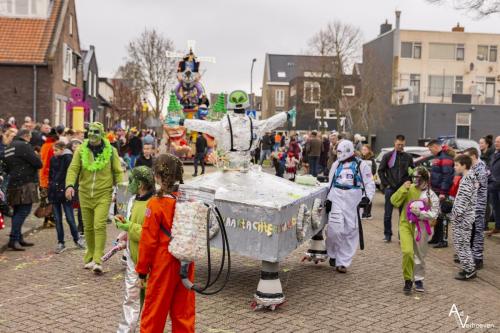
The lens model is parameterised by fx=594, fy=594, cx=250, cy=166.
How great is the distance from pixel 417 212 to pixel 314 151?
47.4 ft

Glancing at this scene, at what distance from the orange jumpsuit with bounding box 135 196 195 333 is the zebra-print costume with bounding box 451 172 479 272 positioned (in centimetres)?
488

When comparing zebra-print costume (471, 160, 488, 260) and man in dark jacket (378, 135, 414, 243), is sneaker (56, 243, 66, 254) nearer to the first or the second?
man in dark jacket (378, 135, 414, 243)

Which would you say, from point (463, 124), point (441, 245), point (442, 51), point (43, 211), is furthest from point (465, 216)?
point (442, 51)

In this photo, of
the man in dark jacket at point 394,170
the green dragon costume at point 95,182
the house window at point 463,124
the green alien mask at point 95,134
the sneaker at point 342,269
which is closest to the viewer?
the green dragon costume at point 95,182

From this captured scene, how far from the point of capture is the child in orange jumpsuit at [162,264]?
453 centimetres

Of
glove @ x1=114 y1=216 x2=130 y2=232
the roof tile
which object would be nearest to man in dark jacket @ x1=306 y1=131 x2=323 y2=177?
the roof tile

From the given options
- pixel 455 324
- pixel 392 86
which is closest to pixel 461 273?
pixel 455 324

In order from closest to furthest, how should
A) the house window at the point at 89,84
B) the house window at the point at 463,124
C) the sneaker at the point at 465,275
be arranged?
1. the sneaker at the point at 465,275
2. the house window at the point at 463,124
3. the house window at the point at 89,84

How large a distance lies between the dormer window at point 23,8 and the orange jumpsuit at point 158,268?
34.6 ft

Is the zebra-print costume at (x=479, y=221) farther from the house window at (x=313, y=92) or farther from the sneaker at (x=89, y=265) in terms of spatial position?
the house window at (x=313, y=92)

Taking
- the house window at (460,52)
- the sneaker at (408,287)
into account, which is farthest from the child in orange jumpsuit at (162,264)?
the house window at (460,52)

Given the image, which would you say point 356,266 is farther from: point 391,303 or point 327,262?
point 391,303

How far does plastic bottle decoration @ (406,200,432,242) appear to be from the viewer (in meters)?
7.27

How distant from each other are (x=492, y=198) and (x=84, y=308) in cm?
847
